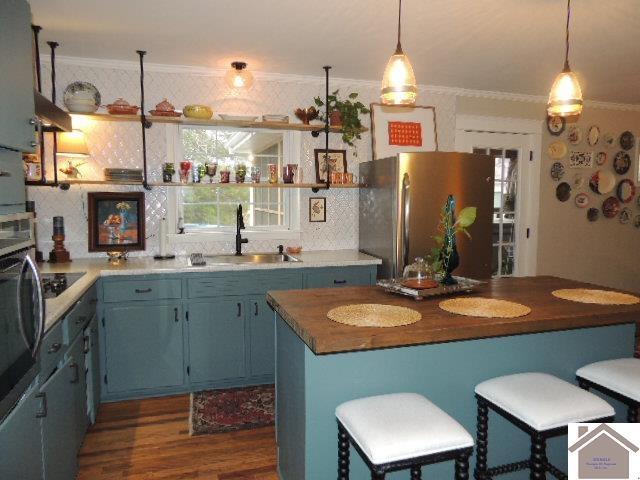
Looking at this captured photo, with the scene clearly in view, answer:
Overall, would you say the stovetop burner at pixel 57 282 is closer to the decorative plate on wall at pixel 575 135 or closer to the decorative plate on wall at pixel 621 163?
the decorative plate on wall at pixel 575 135

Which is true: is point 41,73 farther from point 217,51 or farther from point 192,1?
point 192,1

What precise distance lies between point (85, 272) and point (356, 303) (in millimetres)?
1943

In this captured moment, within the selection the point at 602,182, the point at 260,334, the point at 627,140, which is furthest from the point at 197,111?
the point at 627,140

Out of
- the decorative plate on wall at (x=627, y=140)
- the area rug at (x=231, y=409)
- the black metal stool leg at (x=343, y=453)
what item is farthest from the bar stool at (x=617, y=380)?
the decorative plate on wall at (x=627, y=140)

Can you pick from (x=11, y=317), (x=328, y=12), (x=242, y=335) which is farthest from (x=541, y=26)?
(x=11, y=317)

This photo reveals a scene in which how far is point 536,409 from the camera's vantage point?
1.63 metres

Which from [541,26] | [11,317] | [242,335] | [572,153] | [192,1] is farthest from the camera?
[572,153]

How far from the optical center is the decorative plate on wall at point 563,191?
506 centimetres

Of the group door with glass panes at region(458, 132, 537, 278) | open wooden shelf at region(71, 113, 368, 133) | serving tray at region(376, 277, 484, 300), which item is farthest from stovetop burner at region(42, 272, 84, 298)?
door with glass panes at region(458, 132, 537, 278)

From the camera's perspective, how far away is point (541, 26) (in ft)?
9.62

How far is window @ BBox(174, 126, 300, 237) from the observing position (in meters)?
3.96

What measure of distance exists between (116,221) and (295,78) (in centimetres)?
194

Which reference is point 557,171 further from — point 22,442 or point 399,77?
point 22,442

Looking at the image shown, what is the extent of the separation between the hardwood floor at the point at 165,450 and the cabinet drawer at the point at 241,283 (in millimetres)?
823
